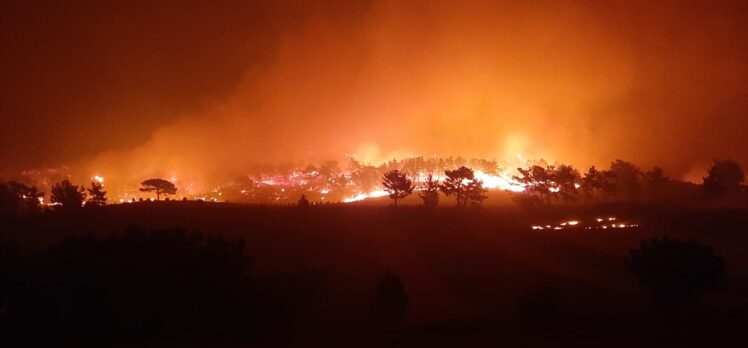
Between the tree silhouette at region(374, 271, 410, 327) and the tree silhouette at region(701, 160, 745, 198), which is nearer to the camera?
the tree silhouette at region(374, 271, 410, 327)

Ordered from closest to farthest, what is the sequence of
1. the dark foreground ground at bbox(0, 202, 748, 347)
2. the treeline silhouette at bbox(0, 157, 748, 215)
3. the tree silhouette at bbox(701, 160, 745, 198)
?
the dark foreground ground at bbox(0, 202, 748, 347) → the treeline silhouette at bbox(0, 157, 748, 215) → the tree silhouette at bbox(701, 160, 745, 198)

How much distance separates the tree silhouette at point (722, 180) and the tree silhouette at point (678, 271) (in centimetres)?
4818

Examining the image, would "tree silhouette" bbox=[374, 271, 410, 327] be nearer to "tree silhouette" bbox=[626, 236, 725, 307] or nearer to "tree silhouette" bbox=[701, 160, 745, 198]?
"tree silhouette" bbox=[626, 236, 725, 307]

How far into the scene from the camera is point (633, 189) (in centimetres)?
7844

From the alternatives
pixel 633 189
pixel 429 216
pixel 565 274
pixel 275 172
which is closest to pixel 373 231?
pixel 429 216

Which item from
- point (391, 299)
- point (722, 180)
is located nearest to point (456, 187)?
point (722, 180)

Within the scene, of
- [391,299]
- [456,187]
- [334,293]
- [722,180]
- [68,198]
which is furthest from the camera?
[722,180]

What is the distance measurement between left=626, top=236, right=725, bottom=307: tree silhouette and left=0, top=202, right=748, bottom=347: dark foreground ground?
76 cm

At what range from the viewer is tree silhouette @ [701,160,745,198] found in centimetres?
6788

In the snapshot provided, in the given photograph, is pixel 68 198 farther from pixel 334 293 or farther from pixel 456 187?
pixel 456 187

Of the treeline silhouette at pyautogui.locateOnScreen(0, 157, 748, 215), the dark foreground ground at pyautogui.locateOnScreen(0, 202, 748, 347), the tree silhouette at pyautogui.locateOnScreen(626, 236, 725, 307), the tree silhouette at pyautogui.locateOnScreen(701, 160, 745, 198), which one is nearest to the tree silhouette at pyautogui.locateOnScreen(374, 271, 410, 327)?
the dark foreground ground at pyautogui.locateOnScreen(0, 202, 748, 347)

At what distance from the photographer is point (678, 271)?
25.5 metres

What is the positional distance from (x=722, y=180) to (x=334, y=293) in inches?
2548

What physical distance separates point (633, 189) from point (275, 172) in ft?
220
